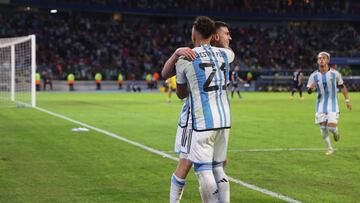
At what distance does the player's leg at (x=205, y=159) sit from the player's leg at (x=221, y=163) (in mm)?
165

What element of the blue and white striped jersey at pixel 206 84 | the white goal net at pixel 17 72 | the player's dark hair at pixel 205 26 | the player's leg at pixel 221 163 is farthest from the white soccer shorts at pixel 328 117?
the white goal net at pixel 17 72

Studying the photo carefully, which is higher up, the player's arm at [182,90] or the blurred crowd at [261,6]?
the blurred crowd at [261,6]

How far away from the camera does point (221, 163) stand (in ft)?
23.4

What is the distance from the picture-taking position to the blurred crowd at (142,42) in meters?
64.6

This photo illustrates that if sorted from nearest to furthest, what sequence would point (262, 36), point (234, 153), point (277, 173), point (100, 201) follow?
point (100, 201) → point (277, 173) → point (234, 153) → point (262, 36)

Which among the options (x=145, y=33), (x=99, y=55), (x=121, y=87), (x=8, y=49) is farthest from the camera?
(x=145, y=33)

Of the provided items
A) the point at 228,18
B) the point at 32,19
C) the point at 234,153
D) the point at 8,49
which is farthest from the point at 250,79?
the point at 234,153

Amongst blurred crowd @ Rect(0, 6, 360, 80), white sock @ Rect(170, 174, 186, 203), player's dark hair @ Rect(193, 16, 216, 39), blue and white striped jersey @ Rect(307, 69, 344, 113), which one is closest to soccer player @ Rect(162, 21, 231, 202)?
white sock @ Rect(170, 174, 186, 203)

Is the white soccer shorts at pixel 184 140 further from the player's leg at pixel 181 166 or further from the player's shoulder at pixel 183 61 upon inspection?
the player's shoulder at pixel 183 61

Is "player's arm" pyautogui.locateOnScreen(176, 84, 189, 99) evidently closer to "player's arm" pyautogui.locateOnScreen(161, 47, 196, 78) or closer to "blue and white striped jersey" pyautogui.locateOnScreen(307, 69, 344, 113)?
"player's arm" pyautogui.locateOnScreen(161, 47, 196, 78)

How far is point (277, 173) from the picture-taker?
11281mm

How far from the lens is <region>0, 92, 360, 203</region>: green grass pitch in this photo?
9266 millimetres

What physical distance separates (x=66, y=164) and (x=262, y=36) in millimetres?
67331

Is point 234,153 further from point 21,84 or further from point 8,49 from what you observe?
point 21,84
